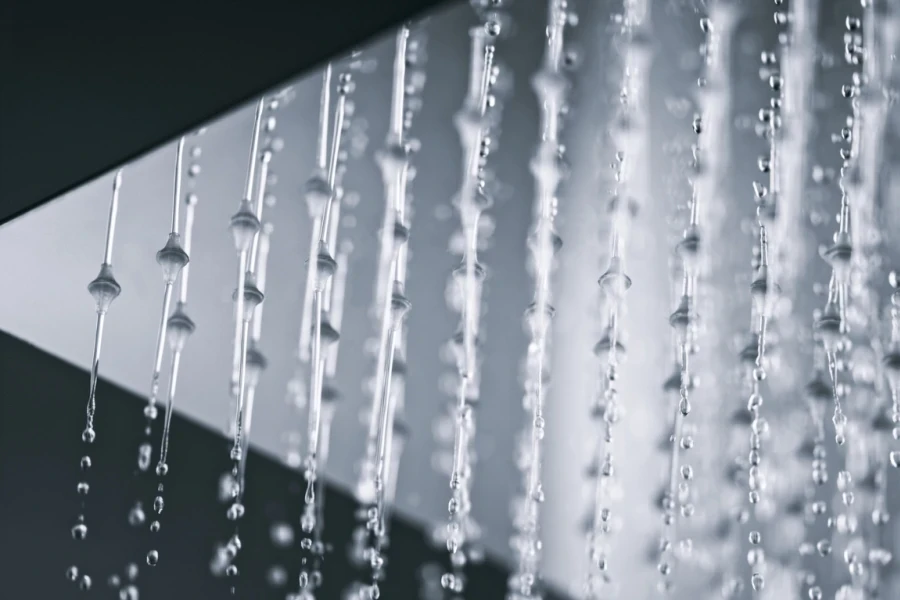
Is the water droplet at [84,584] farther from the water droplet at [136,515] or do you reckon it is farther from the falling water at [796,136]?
the falling water at [796,136]

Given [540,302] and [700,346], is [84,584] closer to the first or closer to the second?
[540,302]

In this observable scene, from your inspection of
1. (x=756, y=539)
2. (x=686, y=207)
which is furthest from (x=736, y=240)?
(x=756, y=539)

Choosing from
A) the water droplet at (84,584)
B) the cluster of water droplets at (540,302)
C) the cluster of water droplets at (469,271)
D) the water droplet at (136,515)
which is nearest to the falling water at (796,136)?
the cluster of water droplets at (540,302)

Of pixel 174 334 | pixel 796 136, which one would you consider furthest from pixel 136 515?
pixel 796 136

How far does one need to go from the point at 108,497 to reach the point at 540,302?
38.7 inches

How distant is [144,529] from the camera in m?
2.46

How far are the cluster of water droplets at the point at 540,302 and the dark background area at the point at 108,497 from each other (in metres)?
0.63

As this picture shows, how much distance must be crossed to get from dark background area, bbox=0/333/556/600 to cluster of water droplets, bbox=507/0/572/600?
63 cm

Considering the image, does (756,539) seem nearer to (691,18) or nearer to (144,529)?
(144,529)

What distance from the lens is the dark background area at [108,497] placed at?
2293 millimetres

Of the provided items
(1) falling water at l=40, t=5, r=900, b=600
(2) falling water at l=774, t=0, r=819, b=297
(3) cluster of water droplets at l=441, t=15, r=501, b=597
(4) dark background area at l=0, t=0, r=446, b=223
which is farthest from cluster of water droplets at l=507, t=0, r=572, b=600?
(2) falling water at l=774, t=0, r=819, b=297

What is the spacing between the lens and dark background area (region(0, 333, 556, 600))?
229 centimetres

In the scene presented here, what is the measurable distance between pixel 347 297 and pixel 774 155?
124 centimetres

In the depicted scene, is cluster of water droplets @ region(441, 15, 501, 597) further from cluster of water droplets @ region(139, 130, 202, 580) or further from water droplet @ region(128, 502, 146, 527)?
water droplet @ region(128, 502, 146, 527)
